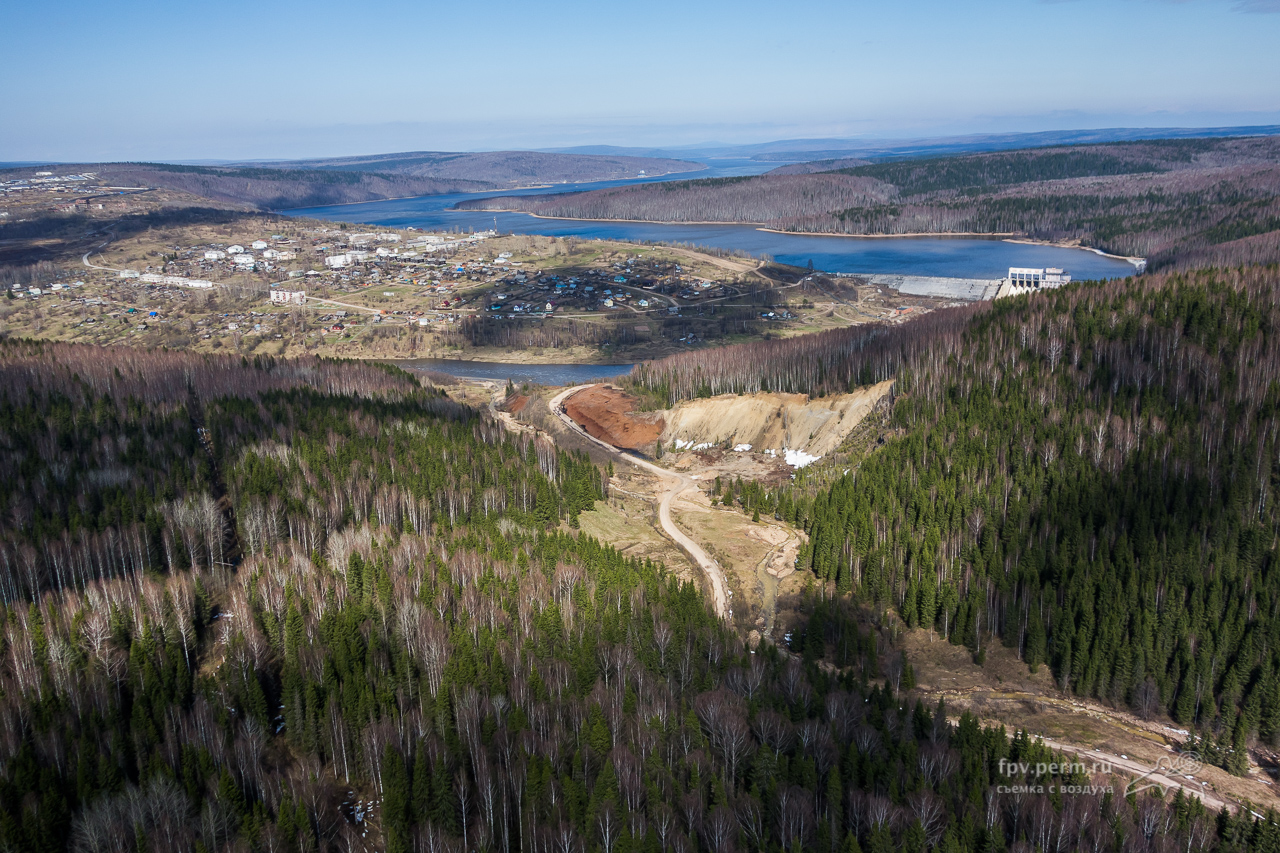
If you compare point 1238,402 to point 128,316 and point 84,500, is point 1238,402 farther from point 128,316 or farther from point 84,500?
point 128,316

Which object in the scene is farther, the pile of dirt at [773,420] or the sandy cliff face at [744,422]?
the sandy cliff face at [744,422]

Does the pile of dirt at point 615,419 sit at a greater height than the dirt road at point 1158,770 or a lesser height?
greater

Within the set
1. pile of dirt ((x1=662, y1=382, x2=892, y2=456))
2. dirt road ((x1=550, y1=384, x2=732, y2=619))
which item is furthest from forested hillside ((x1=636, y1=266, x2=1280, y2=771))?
dirt road ((x1=550, y1=384, x2=732, y2=619))

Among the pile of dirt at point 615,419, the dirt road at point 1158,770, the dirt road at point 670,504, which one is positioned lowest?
the dirt road at point 1158,770

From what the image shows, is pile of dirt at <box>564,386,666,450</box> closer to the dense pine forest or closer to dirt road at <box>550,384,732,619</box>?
dirt road at <box>550,384,732,619</box>

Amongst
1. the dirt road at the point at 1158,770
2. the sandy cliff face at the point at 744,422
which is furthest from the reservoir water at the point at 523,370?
the dirt road at the point at 1158,770

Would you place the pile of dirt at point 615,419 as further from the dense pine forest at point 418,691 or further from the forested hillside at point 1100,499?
the dense pine forest at point 418,691

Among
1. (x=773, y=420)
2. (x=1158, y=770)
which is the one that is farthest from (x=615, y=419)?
(x=1158, y=770)
